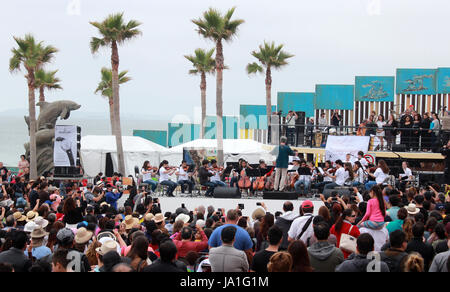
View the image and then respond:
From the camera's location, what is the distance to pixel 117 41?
3134cm

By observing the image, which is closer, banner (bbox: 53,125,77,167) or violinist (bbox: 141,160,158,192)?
violinist (bbox: 141,160,158,192)

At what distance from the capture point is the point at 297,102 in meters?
38.3

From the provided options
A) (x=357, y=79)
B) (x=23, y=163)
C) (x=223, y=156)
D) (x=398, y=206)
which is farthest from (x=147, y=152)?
(x=398, y=206)

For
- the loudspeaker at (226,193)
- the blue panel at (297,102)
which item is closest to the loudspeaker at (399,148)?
the loudspeaker at (226,193)

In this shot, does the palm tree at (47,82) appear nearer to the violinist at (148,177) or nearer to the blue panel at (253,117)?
the blue panel at (253,117)

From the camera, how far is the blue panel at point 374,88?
34656 mm

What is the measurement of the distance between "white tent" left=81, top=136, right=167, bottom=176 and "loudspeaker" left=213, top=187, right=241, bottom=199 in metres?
14.7

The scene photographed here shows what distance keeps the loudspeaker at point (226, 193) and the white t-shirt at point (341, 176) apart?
322cm

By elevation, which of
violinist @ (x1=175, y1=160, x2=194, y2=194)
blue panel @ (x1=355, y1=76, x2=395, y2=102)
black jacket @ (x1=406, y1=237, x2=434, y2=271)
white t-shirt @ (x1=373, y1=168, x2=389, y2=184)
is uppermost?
blue panel @ (x1=355, y1=76, x2=395, y2=102)

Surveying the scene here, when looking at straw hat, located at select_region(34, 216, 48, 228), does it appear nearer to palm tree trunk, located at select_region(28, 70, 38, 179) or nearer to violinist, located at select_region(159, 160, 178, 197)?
violinist, located at select_region(159, 160, 178, 197)

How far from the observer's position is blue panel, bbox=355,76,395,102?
114 ft

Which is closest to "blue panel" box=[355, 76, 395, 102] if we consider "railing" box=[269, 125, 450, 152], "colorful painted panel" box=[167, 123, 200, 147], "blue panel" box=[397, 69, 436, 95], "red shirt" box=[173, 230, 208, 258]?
"blue panel" box=[397, 69, 436, 95]
